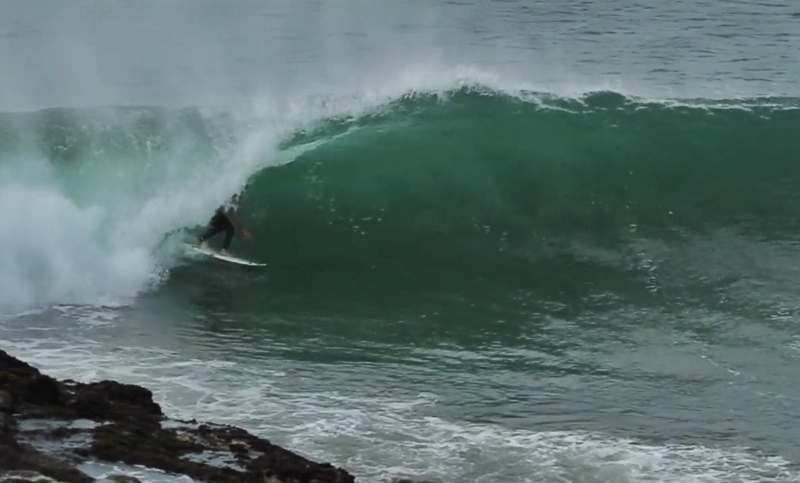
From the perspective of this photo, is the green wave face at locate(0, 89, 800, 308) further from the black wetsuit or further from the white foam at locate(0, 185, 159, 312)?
the black wetsuit

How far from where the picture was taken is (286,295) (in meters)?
18.4

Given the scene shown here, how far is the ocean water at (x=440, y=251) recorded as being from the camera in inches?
547

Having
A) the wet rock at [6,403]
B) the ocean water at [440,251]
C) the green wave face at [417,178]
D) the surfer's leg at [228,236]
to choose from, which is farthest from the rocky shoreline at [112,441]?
the surfer's leg at [228,236]

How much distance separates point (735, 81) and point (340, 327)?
562 inches

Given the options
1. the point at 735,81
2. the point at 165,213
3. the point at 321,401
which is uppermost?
the point at 735,81

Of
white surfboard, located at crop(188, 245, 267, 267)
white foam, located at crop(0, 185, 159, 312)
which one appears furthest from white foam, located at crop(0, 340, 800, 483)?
white surfboard, located at crop(188, 245, 267, 267)

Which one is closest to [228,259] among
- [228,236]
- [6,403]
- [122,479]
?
[228,236]

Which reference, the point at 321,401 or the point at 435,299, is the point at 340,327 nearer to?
the point at 435,299

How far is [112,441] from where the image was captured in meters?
11.0

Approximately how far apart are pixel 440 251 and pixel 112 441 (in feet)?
30.9

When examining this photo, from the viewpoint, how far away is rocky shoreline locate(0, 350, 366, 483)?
10.3 metres

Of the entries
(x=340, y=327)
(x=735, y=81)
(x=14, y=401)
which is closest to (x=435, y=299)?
(x=340, y=327)

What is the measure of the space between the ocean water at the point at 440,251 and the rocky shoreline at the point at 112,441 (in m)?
0.44

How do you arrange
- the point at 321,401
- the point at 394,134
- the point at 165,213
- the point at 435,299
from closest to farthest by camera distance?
the point at 321,401 < the point at 435,299 < the point at 165,213 < the point at 394,134
